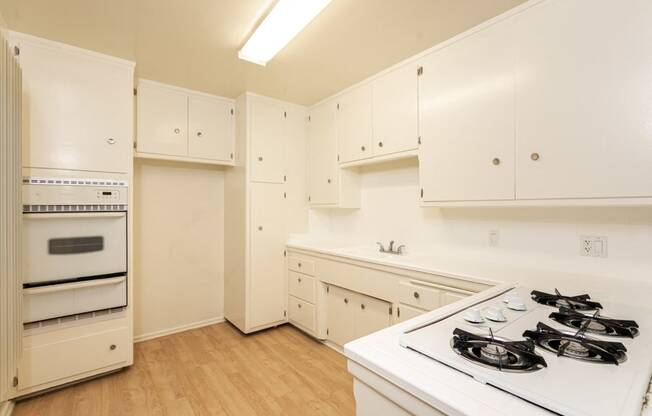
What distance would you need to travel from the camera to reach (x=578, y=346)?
811mm

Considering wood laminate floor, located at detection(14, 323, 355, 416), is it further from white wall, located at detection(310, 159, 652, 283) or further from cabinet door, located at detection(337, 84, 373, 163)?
cabinet door, located at detection(337, 84, 373, 163)

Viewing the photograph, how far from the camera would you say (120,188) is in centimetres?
224

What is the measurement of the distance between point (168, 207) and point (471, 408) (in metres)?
3.16

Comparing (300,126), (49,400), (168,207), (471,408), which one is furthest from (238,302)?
(471,408)

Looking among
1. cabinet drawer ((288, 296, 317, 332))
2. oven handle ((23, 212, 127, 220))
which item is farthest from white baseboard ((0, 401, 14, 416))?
Answer: cabinet drawer ((288, 296, 317, 332))

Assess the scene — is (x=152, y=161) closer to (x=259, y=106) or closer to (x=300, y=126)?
(x=259, y=106)

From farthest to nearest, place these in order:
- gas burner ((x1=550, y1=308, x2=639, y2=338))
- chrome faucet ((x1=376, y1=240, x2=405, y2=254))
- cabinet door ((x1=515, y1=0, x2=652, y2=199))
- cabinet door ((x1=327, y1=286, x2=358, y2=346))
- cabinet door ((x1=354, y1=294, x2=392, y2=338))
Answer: chrome faucet ((x1=376, y1=240, x2=405, y2=254)), cabinet door ((x1=327, y1=286, x2=358, y2=346)), cabinet door ((x1=354, y1=294, x2=392, y2=338)), cabinet door ((x1=515, y1=0, x2=652, y2=199)), gas burner ((x1=550, y1=308, x2=639, y2=338))

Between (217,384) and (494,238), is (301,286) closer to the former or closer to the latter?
(217,384)

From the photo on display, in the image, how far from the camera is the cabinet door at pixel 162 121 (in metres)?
2.66

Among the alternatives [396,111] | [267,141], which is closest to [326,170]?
[267,141]

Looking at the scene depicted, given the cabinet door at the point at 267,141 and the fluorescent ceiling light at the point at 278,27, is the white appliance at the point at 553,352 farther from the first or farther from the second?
the cabinet door at the point at 267,141

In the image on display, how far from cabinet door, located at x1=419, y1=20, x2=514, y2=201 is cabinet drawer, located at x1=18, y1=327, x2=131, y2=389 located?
101 inches

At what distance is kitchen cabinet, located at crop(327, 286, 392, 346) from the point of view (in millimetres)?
2232

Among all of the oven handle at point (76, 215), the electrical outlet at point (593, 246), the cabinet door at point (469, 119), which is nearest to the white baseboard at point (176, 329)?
the oven handle at point (76, 215)
